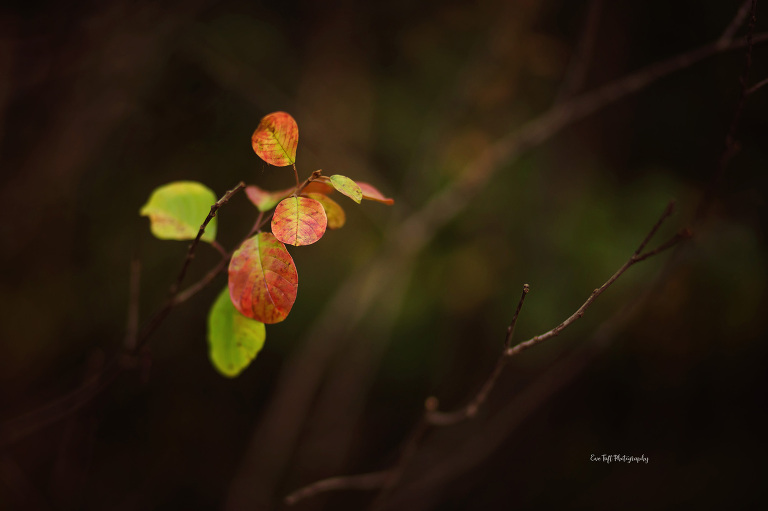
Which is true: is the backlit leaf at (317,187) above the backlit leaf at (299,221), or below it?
above

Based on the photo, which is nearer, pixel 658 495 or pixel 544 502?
pixel 658 495

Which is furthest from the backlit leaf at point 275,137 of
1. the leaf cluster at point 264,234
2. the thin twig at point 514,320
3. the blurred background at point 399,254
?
the blurred background at point 399,254

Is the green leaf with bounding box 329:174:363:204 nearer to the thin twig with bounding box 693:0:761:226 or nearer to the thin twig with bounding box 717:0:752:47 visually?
the thin twig with bounding box 693:0:761:226

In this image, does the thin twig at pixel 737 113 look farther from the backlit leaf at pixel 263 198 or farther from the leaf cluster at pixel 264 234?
the backlit leaf at pixel 263 198

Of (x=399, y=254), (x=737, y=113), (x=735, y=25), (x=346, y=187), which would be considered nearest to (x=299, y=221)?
(x=346, y=187)

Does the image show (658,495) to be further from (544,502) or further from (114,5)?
(114,5)

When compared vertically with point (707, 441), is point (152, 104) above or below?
above

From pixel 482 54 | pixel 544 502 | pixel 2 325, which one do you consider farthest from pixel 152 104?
pixel 544 502
